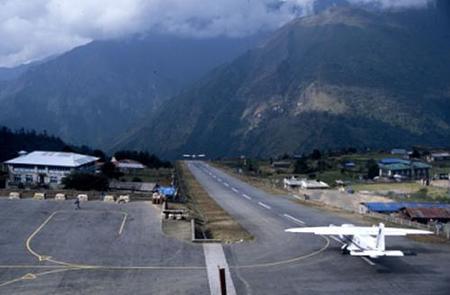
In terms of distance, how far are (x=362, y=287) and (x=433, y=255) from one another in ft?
40.0

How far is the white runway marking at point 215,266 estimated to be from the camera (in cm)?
3457

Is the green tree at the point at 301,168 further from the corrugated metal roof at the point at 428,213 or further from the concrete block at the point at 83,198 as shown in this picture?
the concrete block at the point at 83,198

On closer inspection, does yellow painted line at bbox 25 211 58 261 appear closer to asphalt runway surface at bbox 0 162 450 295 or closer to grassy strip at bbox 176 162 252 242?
asphalt runway surface at bbox 0 162 450 295

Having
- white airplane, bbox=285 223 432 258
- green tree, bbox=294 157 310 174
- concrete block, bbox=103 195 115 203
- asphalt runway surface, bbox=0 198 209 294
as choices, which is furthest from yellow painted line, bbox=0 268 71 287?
green tree, bbox=294 157 310 174

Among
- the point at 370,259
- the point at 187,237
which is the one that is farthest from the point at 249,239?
the point at 370,259

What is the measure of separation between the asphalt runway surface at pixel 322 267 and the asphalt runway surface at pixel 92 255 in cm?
358

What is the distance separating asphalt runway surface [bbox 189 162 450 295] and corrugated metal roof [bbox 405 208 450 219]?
88.7 feet

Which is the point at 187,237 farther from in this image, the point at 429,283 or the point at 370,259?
the point at 429,283

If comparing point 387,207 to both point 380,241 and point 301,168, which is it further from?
point 301,168

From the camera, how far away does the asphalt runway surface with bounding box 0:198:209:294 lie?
114 ft

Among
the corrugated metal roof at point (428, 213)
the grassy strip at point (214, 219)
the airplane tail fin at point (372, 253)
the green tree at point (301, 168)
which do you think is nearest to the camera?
the airplane tail fin at point (372, 253)

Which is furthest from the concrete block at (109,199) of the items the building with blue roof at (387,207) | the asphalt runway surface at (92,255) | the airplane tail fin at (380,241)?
the airplane tail fin at (380,241)

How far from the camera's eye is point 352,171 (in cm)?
14800

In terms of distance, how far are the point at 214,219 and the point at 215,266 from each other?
23.4 m
